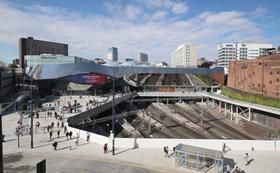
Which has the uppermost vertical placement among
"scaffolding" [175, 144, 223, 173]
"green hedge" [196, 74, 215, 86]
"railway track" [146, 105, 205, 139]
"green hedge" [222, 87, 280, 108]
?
"green hedge" [196, 74, 215, 86]

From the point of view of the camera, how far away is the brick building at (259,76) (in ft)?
223

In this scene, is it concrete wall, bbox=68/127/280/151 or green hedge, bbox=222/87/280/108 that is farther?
green hedge, bbox=222/87/280/108

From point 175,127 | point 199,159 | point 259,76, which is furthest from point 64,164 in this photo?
point 259,76

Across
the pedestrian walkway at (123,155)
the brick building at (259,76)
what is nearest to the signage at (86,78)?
the brick building at (259,76)

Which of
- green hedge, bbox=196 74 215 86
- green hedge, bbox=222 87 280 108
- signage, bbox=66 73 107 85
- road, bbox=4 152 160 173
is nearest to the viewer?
road, bbox=4 152 160 173

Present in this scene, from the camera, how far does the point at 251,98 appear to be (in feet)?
243

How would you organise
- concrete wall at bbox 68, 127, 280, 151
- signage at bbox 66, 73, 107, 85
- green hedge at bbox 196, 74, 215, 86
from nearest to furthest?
concrete wall at bbox 68, 127, 280, 151 → signage at bbox 66, 73, 107, 85 → green hedge at bbox 196, 74, 215, 86

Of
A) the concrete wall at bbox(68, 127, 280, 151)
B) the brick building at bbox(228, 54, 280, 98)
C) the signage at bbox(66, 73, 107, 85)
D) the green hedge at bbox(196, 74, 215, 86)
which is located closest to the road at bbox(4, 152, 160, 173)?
the concrete wall at bbox(68, 127, 280, 151)

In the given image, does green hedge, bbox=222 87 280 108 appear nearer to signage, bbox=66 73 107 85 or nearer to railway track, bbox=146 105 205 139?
railway track, bbox=146 105 205 139

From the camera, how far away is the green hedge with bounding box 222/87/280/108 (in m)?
63.2

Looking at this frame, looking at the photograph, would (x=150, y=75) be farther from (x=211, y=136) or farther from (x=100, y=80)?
A: (x=211, y=136)

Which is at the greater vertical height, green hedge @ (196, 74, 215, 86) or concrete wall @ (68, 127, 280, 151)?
green hedge @ (196, 74, 215, 86)

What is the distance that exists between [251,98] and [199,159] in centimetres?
5238

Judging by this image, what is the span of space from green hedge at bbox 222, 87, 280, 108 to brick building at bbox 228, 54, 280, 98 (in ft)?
8.17
